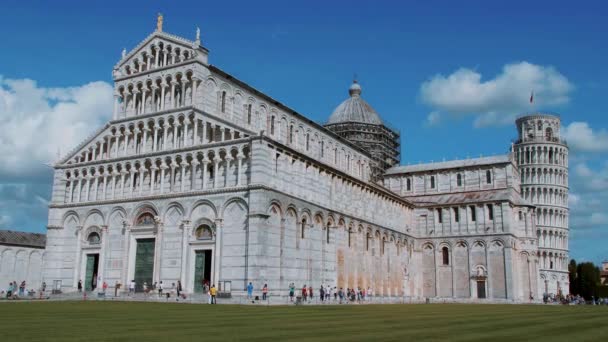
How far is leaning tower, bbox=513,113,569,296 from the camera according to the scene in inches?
3575

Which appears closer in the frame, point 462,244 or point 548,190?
point 462,244

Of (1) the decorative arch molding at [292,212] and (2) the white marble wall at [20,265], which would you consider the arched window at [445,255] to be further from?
(2) the white marble wall at [20,265]

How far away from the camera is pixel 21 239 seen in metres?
63.7

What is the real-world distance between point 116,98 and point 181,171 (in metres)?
10.4

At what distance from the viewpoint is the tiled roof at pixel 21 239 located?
6159 cm

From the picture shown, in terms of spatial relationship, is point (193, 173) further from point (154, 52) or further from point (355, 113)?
point (355, 113)

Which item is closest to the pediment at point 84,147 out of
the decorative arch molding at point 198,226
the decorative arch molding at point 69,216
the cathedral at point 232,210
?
the cathedral at point 232,210

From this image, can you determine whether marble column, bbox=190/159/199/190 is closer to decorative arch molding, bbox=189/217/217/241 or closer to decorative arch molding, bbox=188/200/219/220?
decorative arch molding, bbox=188/200/219/220

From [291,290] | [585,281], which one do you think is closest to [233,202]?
[291,290]

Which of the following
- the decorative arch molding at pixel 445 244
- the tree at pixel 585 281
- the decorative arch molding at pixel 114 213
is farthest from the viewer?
the tree at pixel 585 281

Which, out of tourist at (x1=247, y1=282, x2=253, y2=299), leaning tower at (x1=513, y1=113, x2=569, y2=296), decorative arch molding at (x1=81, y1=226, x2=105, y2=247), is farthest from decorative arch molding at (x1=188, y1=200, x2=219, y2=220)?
leaning tower at (x1=513, y1=113, x2=569, y2=296)

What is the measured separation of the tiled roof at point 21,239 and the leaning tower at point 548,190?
237 feet

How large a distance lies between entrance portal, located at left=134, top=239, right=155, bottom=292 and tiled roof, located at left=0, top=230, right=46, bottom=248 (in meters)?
25.4

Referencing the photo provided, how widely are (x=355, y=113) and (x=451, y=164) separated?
15.1 metres
